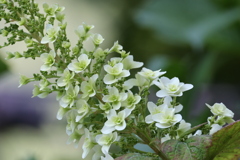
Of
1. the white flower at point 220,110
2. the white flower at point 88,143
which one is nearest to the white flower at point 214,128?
the white flower at point 220,110

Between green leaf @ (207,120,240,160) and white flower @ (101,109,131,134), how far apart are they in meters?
0.08

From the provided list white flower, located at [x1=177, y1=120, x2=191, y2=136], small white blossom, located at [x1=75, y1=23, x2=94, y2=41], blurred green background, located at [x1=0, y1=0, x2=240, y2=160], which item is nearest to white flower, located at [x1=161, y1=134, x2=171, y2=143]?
white flower, located at [x1=177, y1=120, x2=191, y2=136]

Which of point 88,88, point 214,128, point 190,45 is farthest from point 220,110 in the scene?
point 190,45

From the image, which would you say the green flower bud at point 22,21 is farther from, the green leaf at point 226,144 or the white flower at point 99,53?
the green leaf at point 226,144

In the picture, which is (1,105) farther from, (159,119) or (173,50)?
(159,119)

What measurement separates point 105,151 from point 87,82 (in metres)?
0.07

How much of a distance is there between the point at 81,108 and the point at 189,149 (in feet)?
0.34

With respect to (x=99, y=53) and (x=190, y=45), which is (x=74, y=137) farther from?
(x=190, y=45)

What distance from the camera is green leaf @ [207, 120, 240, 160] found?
0.49m

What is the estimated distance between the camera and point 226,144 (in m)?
0.51

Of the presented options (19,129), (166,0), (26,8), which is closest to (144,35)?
(166,0)

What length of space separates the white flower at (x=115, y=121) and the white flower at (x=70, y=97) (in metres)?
0.04

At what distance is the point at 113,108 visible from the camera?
50 centimetres

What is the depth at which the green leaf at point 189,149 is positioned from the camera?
0.48 m
